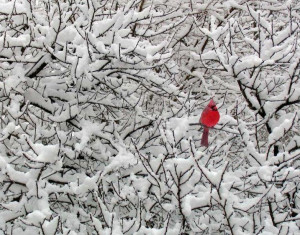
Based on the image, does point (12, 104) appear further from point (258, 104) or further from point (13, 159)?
point (258, 104)

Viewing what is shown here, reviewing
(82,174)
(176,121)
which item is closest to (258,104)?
(176,121)

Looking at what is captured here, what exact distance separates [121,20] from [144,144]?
1354 millimetres

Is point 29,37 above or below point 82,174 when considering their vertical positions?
above

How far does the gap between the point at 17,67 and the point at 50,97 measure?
55cm

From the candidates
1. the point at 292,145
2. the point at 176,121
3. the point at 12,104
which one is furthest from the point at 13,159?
the point at 292,145

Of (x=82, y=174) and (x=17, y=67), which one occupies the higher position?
(x=17, y=67)

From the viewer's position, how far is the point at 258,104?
3928 millimetres

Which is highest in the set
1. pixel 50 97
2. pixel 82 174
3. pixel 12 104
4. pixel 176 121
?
pixel 50 97

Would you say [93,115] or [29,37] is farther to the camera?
[93,115]

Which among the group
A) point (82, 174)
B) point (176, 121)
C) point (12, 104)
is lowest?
point (82, 174)

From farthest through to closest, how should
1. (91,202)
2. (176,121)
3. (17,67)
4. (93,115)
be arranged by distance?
(93,115) → (91,202) → (17,67) → (176,121)

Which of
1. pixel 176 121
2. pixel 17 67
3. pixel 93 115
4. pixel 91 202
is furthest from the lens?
pixel 93 115

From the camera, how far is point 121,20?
3570 mm

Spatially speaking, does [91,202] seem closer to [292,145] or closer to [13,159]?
[13,159]
